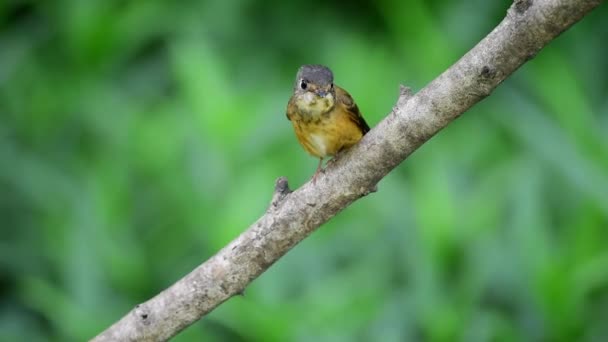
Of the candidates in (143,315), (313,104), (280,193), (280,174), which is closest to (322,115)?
(313,104)

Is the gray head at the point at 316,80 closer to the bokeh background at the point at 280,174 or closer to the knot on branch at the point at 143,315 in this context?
the knot on branch at the point at 143,315

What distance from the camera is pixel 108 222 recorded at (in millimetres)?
4977

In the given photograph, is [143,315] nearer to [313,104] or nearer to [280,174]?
[313,104]

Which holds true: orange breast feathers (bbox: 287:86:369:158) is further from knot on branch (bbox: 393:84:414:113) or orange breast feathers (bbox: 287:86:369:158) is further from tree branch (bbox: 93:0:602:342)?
knot on branch (bbox: 393:84:414:113)

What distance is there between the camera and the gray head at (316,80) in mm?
3008

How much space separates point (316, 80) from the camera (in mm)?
3008

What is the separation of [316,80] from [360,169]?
0.56 metres

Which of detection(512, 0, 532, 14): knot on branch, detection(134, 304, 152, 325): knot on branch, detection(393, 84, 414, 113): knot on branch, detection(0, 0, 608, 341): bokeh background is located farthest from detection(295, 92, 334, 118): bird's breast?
detection(0, 0, 608, 341): bokeh background

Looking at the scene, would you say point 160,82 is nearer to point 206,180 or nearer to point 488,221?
point 206,180

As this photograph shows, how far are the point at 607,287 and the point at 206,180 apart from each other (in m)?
2.17

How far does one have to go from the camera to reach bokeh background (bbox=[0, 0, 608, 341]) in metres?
4.48

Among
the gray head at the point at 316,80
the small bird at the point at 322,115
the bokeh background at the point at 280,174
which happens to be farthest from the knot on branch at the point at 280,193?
the bokeh background at the point at 280,174

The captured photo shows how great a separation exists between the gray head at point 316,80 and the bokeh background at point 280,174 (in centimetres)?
159

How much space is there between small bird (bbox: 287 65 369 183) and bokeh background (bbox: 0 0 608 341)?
1457 mm
